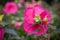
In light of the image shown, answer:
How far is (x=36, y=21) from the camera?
3.16ft

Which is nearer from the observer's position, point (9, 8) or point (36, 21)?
point (36, 21)

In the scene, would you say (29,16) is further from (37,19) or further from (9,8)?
(9,8)

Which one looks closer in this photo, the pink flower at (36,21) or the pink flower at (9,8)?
the pink flower at (36,21)

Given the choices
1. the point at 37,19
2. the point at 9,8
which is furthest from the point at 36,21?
the point at 9,8

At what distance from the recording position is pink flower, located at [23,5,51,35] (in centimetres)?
96

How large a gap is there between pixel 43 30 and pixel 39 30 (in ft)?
0.06

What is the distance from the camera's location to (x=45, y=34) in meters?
1.01

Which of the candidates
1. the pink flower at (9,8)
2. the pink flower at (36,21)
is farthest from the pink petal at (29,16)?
the pink flower at (9,8)

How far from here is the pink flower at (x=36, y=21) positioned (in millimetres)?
965

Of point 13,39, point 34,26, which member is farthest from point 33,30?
point 13,39

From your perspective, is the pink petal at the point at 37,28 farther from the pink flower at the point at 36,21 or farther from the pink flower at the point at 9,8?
the pink flower at the point at 9,8

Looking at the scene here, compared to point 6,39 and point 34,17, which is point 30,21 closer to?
point 34,17

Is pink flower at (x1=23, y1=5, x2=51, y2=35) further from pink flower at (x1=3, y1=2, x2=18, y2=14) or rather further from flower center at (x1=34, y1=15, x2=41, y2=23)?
pink flower at (x1=3, y1=2, x2=18, y2=14)

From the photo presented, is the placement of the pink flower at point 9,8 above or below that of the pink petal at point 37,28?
above
